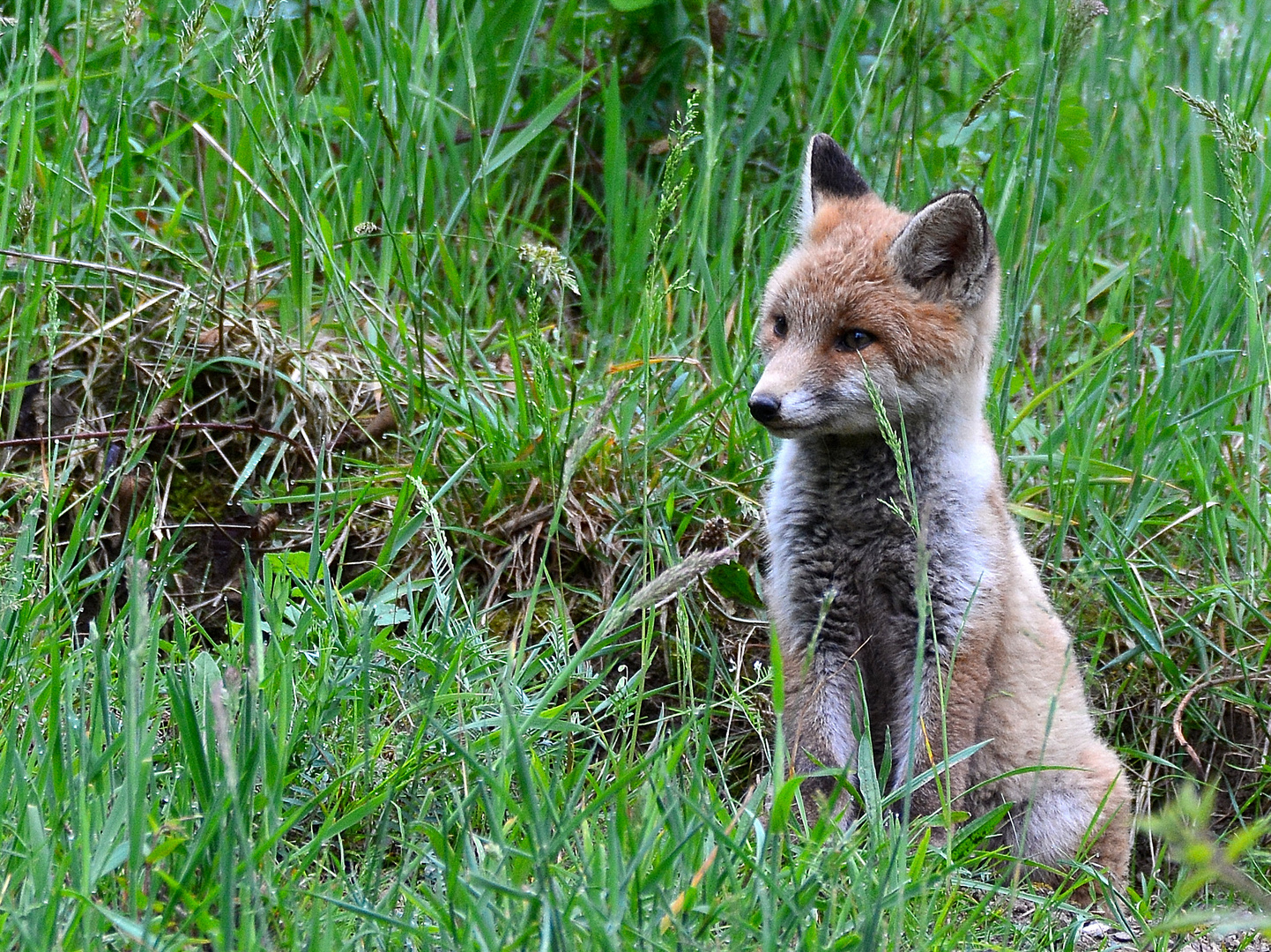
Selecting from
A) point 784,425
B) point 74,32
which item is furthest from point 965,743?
point 74,32

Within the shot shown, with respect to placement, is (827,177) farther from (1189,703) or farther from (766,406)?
(1189,703)

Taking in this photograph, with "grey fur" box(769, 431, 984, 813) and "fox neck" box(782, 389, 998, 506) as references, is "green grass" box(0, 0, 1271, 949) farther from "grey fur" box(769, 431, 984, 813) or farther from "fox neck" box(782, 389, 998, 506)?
"fox neck" box(782, 389, 998, 506)

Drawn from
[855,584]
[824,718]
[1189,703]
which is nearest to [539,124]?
[855,584]

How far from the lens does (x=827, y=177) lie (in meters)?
4.09

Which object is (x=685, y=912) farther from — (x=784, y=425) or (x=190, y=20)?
(x=190, y=20)

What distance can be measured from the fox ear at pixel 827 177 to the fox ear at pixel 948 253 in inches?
23.3

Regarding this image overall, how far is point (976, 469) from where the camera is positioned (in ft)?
11.7

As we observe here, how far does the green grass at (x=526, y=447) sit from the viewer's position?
238cm

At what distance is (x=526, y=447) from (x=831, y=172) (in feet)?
4.85

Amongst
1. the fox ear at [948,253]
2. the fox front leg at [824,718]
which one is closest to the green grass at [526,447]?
the fox front leg at [824,718]

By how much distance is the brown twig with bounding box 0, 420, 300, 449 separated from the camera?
4.02m

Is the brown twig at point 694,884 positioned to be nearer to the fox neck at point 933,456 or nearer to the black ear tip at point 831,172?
A: the fox neck at point 933,456

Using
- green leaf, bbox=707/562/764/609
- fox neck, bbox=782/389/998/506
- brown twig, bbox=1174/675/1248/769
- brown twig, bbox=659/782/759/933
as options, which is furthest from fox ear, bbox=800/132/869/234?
brown twig, bbox=659/782/759/933

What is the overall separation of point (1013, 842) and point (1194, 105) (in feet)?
7.84
